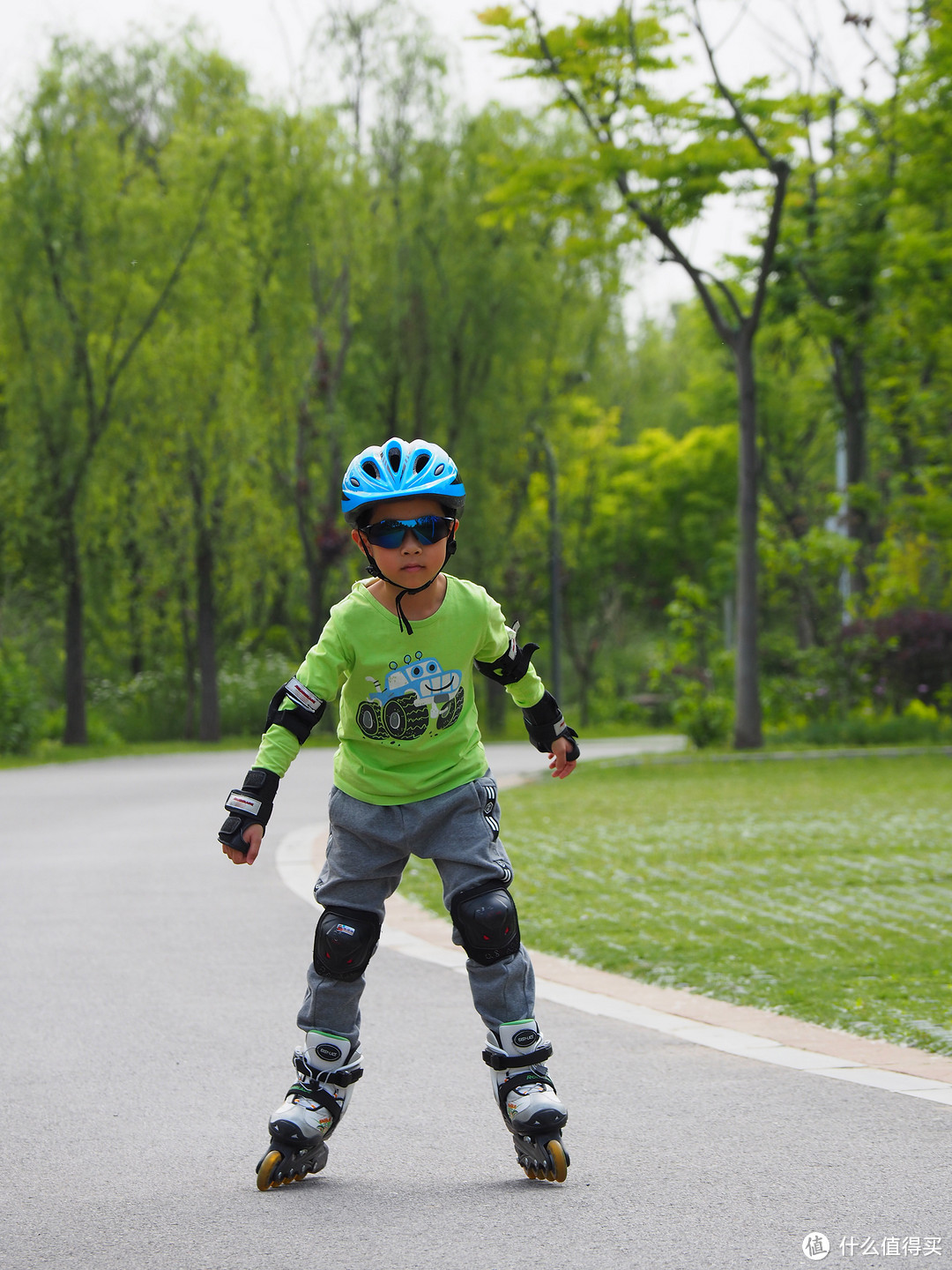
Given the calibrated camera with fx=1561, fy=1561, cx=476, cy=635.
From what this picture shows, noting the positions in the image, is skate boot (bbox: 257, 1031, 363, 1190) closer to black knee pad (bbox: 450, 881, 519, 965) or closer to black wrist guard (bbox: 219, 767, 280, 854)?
black knee pad (bbox: 450, 881, 519, 965)

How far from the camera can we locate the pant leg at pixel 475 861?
3.98 meters

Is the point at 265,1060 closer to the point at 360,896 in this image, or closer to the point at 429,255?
the point at 360,896

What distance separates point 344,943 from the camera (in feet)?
12.9

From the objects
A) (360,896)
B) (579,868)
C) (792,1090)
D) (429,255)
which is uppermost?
(429,255)

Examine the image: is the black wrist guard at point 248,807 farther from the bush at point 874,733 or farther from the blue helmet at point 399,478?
the bush at point 874,733

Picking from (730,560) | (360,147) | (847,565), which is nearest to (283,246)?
(360,147)

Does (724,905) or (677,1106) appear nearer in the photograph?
(677,1106)

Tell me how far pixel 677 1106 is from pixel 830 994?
1609 mm

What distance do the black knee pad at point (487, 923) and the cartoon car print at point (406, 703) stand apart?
0.44 metres

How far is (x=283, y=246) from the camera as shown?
31.2 meters

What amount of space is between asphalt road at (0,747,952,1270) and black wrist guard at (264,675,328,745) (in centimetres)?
115

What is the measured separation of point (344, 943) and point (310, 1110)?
0.43m

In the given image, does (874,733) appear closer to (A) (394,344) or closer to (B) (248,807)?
(A) (394,344)

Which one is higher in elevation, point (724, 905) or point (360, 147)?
point (360, 147)
